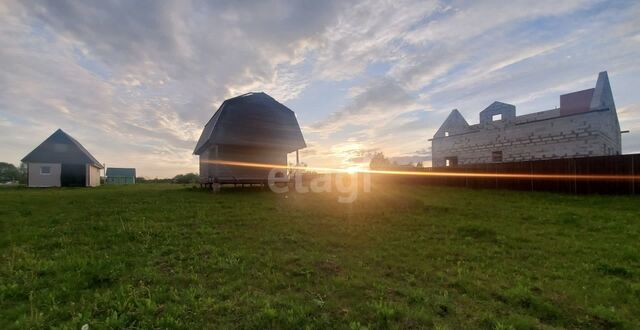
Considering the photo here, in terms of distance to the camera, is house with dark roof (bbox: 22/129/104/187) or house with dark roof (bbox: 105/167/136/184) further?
house with dark roof (bbox: 105/167/136/184)

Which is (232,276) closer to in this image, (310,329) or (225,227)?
(310,329)

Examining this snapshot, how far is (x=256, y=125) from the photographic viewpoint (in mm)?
20078

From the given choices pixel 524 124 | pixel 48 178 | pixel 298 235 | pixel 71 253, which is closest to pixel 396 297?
pixel 298 235

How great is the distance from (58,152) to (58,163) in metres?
1.28

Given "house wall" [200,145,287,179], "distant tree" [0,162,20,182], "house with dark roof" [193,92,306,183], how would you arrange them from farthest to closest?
"distant tree" [0,162,20,182]
"house wall" [200,145,287,179]
"house with dark roof" [193,92,306,183]

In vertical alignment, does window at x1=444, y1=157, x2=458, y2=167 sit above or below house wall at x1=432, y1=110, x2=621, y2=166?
below

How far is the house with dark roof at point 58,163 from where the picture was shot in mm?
28219

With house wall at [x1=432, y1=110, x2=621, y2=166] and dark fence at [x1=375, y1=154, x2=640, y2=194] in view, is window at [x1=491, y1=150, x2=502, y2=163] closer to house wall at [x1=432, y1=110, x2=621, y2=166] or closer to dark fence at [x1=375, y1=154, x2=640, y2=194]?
house wall at [x1=432, y1=110, x2=621, y2=166]

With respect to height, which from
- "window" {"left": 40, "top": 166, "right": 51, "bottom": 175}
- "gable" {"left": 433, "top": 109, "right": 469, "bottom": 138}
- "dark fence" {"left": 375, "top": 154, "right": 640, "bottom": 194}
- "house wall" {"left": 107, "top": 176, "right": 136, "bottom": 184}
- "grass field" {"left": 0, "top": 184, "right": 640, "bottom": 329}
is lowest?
"grass field" {"left": 0, "top": 184, "right": 640, "bottom": 329}

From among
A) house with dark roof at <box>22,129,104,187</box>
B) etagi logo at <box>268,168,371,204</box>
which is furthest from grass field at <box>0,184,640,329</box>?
house with dark roof at <box>22,129,104,187</box>

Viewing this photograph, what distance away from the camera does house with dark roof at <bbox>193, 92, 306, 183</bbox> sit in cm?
1883

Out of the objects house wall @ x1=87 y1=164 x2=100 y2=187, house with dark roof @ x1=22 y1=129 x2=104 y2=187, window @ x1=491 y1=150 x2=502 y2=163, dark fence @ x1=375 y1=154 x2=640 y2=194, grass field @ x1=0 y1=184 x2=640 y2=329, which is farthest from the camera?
house wall @ x1=87 y1=164 x2=100 y2=187

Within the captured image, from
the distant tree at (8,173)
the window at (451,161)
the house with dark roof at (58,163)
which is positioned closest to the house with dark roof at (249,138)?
the window at (451,161)

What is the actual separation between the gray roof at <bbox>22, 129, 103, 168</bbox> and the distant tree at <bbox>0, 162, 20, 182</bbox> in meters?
58.2
